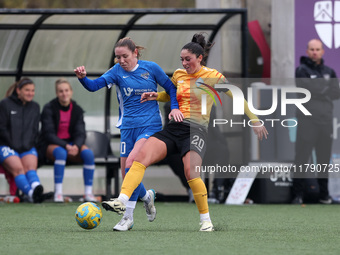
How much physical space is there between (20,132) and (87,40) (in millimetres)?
2280

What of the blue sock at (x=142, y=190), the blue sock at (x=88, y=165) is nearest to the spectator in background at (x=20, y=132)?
the blue sock at (x=88, y=165)

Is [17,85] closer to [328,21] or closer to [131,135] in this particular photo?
[131,135]

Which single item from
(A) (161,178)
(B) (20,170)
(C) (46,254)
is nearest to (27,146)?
(B) (20,170)

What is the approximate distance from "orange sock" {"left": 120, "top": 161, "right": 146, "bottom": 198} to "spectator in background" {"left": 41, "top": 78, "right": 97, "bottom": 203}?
4.77 meters

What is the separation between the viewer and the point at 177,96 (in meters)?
8.14

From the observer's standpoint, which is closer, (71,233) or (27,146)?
(71,233)

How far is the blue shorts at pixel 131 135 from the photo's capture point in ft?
27.3

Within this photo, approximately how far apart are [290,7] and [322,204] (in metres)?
3.24

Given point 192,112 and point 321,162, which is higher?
point 192,112

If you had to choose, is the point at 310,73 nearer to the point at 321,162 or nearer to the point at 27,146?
the point at 321,162

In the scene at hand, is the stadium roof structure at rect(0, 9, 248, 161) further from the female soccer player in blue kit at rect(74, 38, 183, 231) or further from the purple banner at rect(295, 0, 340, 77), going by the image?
the female soccer player in blue kit at rect(74, 38, 183, 231)

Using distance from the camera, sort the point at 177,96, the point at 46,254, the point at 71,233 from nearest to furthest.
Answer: the point at 46,254, the point at 71,233, the point at 177,96

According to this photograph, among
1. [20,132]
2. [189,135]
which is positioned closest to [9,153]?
[20,132]

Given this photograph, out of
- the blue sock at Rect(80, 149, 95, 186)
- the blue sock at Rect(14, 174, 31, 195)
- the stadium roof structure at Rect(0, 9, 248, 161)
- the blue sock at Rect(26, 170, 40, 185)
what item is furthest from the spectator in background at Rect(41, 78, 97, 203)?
the stadium roof structure at Rect(0, 9, 248, 161)
